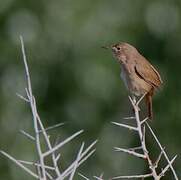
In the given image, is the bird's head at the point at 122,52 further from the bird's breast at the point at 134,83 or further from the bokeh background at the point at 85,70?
the bokeh background at the point at 85,70

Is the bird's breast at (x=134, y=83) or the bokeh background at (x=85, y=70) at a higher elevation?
the bird's breast at (x=134, y=83)

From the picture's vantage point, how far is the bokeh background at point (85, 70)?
998 centimetres

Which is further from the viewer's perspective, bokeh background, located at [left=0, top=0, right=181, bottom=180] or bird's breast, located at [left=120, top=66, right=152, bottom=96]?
bokeh background, located at [left=0, top=0, right=181, bottom=180]

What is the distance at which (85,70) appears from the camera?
10016 mm

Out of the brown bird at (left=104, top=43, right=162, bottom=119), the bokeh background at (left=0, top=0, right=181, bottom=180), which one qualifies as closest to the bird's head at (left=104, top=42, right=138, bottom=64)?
the brown bird at (left=104, top=43, right=162, bottom=119)

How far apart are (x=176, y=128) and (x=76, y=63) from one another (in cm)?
158

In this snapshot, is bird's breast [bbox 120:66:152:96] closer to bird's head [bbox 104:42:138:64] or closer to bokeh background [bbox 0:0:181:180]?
bird's head [bbox 104:42:138:64]

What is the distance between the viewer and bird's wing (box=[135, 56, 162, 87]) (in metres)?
6.34

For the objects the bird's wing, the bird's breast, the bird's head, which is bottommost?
the bird's breast

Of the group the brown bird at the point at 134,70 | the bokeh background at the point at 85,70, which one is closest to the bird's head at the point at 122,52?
the brown bird at the point at 134,70

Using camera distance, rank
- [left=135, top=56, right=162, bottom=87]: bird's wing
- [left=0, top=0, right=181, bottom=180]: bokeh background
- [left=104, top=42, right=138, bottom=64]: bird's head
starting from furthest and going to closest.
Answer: [left=0, top=0, right=181, bottom=180]: bokeh background, [left=104, top=42, right=138, bottom=64]: bird's head, [left=135, top=56, right=162, bottom=87]: bird's wing

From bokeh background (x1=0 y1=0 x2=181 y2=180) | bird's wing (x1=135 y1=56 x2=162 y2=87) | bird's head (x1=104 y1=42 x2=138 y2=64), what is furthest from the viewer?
bokeh background (x1=0 y1=0 x2=181 y2=180)

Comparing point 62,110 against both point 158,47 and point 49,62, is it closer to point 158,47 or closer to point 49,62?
point 49,62

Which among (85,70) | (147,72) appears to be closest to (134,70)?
(147,72)
